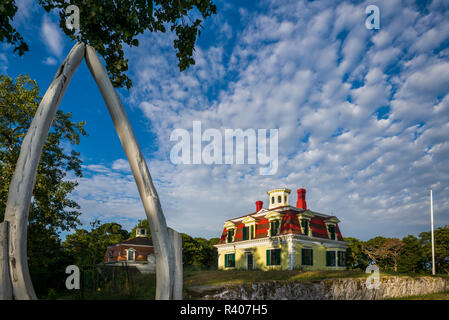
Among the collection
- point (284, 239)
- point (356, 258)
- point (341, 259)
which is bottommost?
point (356, 258)

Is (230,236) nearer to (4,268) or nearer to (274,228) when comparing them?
(274,228)

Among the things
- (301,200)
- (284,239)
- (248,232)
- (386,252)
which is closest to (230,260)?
(248,232)

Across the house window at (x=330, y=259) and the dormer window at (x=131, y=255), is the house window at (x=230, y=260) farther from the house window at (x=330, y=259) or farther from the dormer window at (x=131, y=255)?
the dormer window at (x=131, y=255)

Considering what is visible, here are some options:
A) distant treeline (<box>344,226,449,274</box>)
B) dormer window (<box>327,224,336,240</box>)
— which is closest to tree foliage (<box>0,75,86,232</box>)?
dormer window (<box>327,224,336,240</box>)

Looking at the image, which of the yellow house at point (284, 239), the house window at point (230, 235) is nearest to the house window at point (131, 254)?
the yellow house at point (284, 239)

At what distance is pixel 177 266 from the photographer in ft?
12.1

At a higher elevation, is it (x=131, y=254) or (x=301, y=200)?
(x=301, y=200)

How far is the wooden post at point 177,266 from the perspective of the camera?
3602 millimetres

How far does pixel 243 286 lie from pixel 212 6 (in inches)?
245

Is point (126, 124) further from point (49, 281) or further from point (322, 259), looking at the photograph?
point (322, 259)

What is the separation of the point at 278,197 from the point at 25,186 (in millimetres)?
27807

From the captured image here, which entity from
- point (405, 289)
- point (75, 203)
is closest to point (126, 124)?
point (405, 289)

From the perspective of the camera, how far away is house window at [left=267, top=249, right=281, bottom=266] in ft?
84.8
